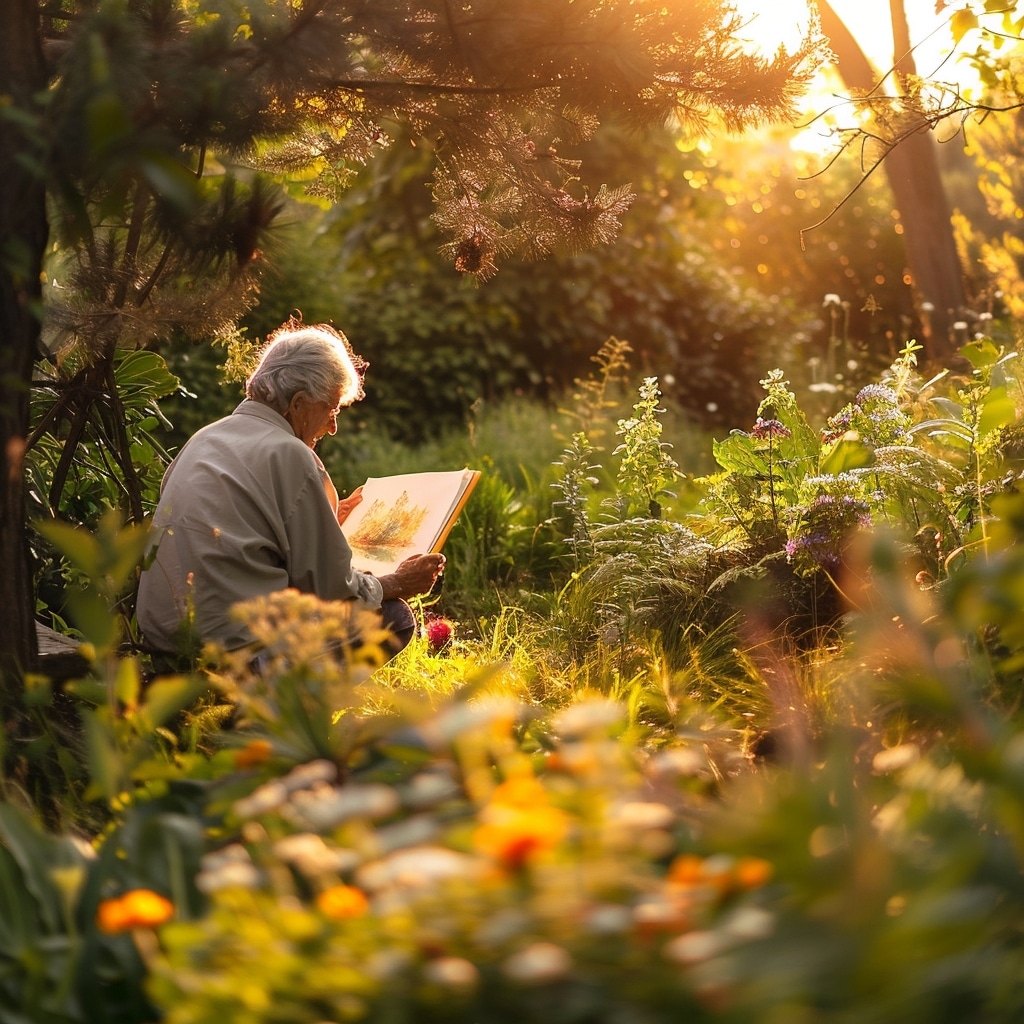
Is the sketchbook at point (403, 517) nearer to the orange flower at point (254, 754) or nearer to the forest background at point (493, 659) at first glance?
the forest background at point (493, 659)

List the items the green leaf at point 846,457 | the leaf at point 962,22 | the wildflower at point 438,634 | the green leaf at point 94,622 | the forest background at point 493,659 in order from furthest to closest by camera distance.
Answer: the wildflower at point 438,634 → the green leaf at point 846,457 → the leaf at point 962,22 → the green leaf at point 94,622 → the forest background at point 493,659

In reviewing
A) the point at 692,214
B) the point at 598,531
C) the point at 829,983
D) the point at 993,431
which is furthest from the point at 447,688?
the point at 692,214

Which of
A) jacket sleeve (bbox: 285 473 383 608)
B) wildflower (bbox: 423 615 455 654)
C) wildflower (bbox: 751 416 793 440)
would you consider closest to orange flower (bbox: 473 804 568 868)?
jacket sleeve (bbox: 285 473 383 608)

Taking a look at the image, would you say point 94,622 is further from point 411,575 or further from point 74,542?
point 411,575

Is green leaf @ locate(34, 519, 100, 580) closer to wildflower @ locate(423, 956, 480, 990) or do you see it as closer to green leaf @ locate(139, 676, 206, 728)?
green leaf @ locate(139, 676, 206, 728)

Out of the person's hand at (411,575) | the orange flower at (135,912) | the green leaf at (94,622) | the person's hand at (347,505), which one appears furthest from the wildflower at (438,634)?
the orange flower at (135,912)

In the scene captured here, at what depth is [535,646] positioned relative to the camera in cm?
401

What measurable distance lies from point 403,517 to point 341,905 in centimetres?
277

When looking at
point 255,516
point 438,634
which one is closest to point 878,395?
point 438,634

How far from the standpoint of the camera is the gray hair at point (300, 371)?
3355 mm

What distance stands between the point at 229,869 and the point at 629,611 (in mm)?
2739

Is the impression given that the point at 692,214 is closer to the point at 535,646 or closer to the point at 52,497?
the point at 535,646

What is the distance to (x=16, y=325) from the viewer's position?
2162mm

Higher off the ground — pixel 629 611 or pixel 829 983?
pixel 829 983
